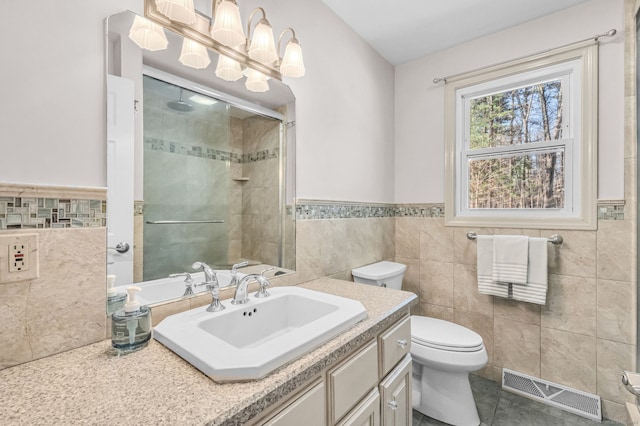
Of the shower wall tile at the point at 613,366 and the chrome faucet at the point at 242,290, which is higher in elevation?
the chrome faucet at the point at 242,290

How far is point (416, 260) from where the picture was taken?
7.82ft

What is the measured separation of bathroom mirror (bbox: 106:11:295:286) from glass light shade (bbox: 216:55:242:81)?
0.08 feet

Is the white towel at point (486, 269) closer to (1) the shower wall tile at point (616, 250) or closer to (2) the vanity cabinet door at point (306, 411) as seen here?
(1) the shower wall tile at point (616, 250)

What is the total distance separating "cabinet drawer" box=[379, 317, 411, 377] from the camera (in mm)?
1126

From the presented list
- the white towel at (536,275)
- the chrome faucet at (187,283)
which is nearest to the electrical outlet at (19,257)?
the chrome faucet at (187,283)

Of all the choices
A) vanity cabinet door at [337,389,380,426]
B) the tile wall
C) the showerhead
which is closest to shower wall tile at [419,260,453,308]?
vanity cabinet door at [337,389,380,426]

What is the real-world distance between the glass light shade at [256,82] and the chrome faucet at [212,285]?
0.81m

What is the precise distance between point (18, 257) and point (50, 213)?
0.42 feet

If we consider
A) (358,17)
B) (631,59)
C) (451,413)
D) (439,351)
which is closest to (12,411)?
(439,351)

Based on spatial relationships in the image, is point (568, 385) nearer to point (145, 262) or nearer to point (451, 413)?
point (451, 413)

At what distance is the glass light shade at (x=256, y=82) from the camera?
138cm

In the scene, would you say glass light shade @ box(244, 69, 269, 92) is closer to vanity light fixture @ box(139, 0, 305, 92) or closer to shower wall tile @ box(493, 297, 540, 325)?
vanity light fixture @ box(139, 0, 305, 92)

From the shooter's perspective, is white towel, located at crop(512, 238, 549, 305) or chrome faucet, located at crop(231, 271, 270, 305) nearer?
chrome faucet, located at crop(231, 271, 270, 305)

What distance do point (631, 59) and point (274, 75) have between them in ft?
6.19
